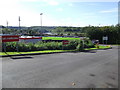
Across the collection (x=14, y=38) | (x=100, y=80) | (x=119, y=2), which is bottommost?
(x=100, y=80)

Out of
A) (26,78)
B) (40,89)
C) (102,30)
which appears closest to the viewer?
(40,89)

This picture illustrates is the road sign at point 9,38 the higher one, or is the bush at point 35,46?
the road sign at point 9,38

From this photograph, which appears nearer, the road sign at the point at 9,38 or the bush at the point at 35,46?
the road sign at the point at 9,38

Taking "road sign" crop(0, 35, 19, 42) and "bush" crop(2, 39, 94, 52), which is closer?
"road sign" crop(0, 35, 19, 42)

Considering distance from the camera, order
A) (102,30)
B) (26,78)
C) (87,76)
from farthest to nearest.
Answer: (102,30) → (87,76) → (26,78)

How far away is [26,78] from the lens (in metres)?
7.32

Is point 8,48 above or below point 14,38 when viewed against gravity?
below

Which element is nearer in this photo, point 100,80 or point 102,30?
point 100,80

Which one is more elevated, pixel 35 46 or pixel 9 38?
pixel 9 38

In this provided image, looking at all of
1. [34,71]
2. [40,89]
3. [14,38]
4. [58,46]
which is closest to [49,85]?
[40,89]

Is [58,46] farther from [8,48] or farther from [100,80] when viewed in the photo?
[100,80]

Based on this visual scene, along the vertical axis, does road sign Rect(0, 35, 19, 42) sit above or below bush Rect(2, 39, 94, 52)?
above

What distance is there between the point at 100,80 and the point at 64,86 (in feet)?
6.73

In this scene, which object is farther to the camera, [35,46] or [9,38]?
[35,46]
